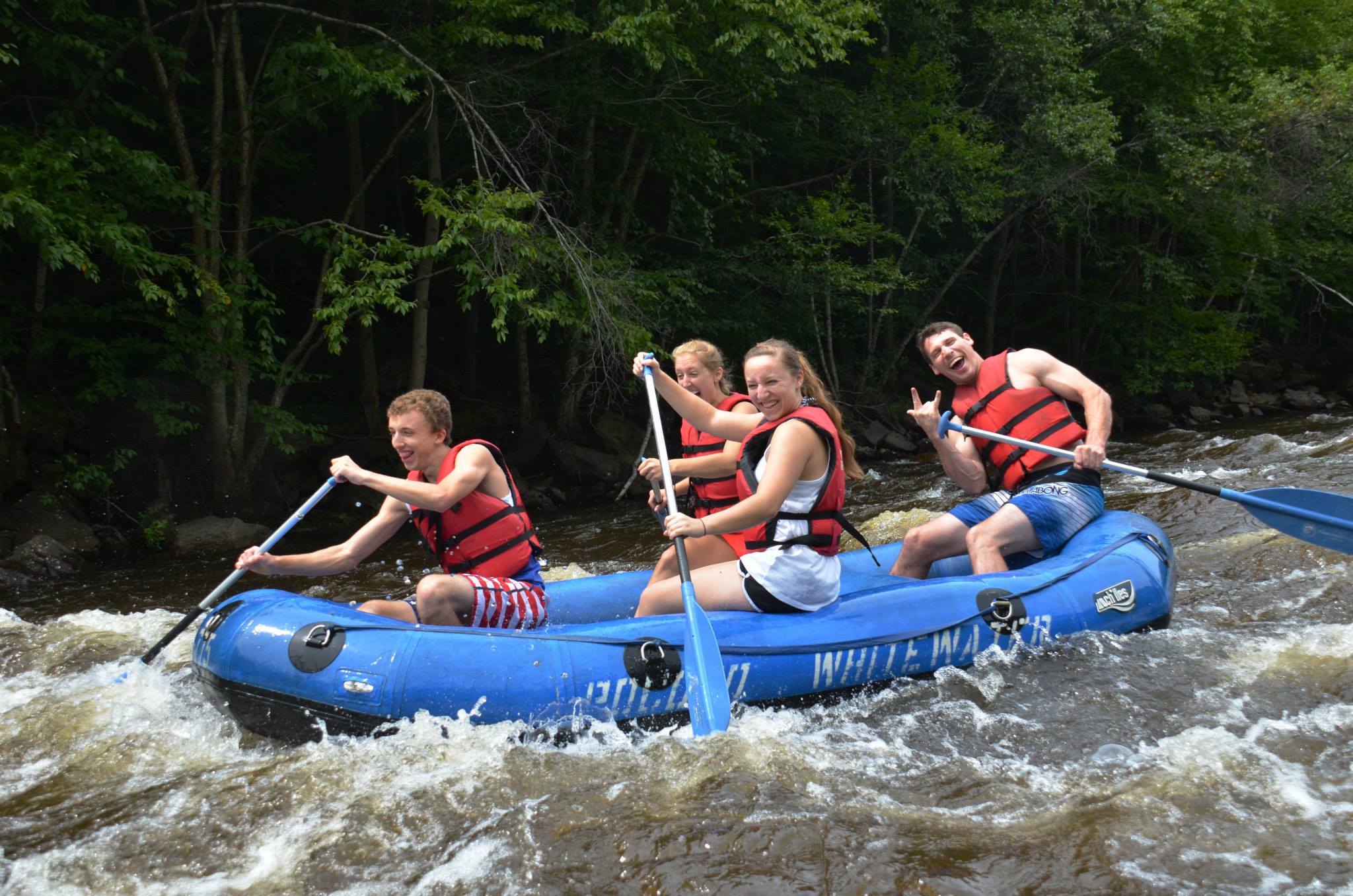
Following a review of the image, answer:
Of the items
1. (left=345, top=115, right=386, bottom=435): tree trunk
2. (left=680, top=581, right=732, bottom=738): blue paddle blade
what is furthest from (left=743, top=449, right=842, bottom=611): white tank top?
(left=345, top=115, right=386, bottom=435): tree trunk

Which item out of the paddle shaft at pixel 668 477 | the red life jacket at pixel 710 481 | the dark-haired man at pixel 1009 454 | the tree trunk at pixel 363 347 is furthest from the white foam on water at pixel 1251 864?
the tree trunk at pixel 363 347

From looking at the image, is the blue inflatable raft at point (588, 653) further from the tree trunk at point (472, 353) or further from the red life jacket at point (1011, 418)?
the tree trunk at point (472, 353)

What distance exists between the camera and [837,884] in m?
2.48

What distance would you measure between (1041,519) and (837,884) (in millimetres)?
2371

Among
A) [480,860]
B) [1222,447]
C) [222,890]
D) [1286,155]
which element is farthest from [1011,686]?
[1286,155]

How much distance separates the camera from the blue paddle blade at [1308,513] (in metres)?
4.11

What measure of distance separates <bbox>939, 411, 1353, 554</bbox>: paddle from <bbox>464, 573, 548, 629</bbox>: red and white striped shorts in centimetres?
175

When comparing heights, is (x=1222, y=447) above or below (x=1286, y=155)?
below

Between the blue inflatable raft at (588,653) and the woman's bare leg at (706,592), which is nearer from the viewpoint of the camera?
the blue inflatable raft at (588,653)

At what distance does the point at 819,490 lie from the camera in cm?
358

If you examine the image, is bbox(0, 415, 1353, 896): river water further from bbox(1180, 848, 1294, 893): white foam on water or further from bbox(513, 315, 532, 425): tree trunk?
bbox(513, 315, 532, 425): tree trunk

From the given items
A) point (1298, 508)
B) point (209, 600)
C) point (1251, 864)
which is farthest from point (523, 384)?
point (1251, 864)

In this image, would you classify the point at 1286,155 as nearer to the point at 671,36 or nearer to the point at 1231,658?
the point at 671,36

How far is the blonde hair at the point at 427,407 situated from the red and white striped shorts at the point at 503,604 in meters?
0.54
